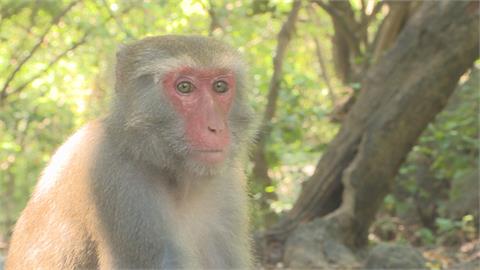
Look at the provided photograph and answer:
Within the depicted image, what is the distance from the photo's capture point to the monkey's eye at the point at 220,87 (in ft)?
10.3

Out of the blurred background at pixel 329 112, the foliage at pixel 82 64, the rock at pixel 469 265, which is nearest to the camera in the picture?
the rock at pixel 469 265

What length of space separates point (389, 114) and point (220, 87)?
3.31 metres

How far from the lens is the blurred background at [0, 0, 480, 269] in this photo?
6.12 meters

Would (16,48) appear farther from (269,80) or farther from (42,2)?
(269,80)

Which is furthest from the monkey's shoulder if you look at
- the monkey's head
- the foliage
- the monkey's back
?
the foliage

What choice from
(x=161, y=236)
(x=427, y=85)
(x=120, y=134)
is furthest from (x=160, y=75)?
(x=427, y=85)

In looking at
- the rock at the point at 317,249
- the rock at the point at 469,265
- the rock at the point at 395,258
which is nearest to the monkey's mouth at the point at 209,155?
the rock at the point at 395,258

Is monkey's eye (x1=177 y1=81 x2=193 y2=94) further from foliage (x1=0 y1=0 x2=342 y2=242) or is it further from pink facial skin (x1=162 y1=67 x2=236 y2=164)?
foliage (x1=0 y1=0 x2=342 y2=242)

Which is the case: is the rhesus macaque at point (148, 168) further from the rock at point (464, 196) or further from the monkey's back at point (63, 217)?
the rock at point (464, 196)

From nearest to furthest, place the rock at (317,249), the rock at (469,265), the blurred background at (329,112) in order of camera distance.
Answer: the rock at (469,265) → the rock at (317,249) → the blurred background at (329,112)

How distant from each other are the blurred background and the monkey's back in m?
1.90

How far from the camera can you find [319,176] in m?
6.60

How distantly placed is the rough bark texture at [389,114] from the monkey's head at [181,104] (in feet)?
10.5

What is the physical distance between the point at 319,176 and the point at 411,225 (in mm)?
1917
